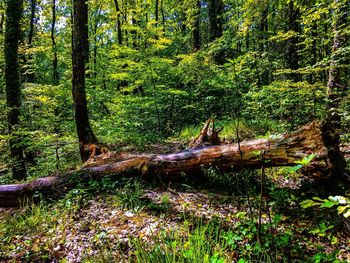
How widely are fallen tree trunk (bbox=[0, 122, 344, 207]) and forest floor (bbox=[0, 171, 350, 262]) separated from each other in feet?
0.89

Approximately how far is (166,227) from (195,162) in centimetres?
156

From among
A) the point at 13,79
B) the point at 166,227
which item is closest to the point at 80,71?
the point at 13,79

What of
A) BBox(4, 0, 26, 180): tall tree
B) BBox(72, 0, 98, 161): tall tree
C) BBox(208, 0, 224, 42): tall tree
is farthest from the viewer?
BBox(208, 0, 224, 42): tall tree

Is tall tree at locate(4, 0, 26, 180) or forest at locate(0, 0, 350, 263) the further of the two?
tall tree at locate(4, 0, 26, 180)

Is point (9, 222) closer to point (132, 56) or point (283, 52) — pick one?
point (132, 56)

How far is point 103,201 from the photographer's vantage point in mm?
4258

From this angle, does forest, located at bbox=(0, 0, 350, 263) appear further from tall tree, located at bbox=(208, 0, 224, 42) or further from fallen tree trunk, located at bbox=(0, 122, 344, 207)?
tall tree, located at bbox=(208, 0, 224, 42)

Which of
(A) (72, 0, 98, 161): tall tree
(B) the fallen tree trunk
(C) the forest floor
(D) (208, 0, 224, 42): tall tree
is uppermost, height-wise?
(D) (208, 0, 224, 42): tall tree

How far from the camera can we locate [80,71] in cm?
682

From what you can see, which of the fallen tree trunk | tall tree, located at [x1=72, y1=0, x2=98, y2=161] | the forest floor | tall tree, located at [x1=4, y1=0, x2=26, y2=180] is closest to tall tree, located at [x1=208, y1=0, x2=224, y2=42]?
tall tree, located at [x1=72, y1=0, x2=98, y2=161]

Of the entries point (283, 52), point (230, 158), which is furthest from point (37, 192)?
point (283, 52)

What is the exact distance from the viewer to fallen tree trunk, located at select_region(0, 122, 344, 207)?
152 inches

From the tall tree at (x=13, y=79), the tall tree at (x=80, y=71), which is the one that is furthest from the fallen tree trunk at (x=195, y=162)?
the tall tree at (x=13, y=79)

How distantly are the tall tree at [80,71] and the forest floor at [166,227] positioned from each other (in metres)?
2.69
